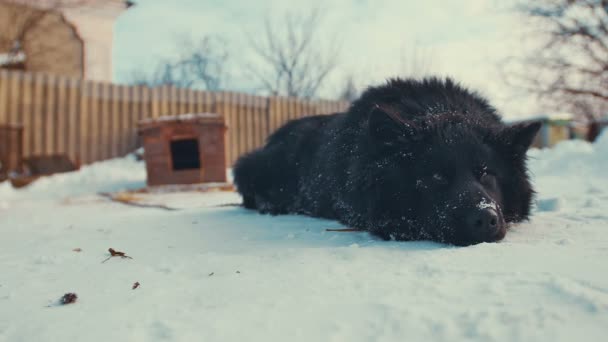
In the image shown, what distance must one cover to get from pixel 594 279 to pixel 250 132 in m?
8.99

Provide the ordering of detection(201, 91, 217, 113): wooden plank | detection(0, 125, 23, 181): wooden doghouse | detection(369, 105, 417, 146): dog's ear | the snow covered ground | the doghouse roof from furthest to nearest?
detection(201, 91, 217, 113): wooden plank
detection(0, 125, 23, 181): wooden doghouse
the doghouse roof
detection(369, 105, 417, 146): dog's ear
the snow covered ground

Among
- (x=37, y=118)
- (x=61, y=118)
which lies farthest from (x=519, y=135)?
(x=37, y=118)

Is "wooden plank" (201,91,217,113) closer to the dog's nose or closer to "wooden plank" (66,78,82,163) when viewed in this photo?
"wooden plank" (66,78,82,163)

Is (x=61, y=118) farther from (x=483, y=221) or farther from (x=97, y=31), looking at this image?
(x=97, y=31)

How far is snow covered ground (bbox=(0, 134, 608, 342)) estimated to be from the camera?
0.96 meters

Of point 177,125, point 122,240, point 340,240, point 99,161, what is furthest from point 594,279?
point 99,161

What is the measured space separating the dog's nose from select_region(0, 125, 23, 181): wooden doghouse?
7.63m

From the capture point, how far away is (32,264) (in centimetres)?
178

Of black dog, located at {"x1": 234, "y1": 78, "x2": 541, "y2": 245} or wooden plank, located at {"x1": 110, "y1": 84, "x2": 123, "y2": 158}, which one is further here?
wooden plank, located at {"x1": 110, "y1": 84, "x2": 123, "y2": 158}

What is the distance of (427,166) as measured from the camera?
80.1 inches

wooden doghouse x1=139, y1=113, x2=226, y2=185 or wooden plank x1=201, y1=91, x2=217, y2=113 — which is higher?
wooden plank x1=201, y1=91, x2=217, y2=113

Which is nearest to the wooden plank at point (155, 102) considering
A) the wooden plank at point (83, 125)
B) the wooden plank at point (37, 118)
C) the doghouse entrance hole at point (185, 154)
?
the wooden plank at point (83, 125)

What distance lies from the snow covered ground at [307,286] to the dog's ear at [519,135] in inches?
16.9

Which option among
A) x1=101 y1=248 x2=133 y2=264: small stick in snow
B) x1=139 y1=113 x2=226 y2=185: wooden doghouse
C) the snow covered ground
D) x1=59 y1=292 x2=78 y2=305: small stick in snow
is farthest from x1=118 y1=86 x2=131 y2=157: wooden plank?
x1=59 y1=292 x2=78 y2=305: small stick in snow
